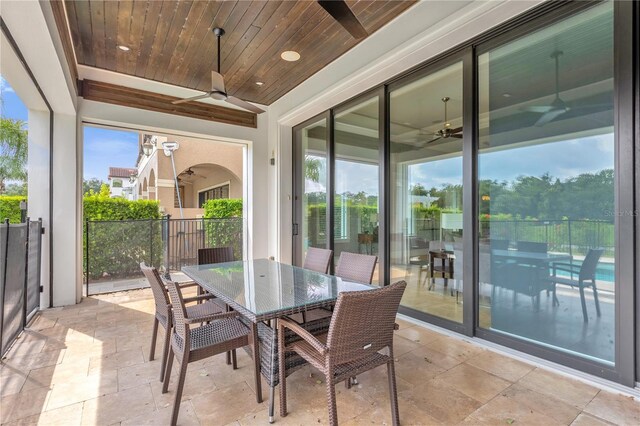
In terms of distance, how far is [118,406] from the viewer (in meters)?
1.96

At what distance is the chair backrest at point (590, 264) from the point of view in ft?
7.22

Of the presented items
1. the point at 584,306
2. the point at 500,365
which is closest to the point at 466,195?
the point at 584,306

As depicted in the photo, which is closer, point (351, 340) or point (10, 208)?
point (351, 340)

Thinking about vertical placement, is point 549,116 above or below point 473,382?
above

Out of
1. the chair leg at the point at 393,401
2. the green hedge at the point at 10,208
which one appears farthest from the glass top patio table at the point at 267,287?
the green hedge at the point at 10,208

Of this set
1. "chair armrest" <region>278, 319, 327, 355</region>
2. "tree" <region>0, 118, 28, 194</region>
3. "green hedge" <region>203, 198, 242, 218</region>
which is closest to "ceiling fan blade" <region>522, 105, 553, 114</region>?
"chair armrest" <region>278, 319, 327, 355</region>

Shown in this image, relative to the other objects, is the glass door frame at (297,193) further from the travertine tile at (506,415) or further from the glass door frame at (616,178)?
the travertine tile at (506,415)

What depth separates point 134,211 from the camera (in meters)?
6.19

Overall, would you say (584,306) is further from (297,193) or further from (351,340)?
(297,193)

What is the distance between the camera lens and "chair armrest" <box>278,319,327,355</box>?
1.55 metres

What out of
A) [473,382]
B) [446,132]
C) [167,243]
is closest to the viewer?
[473,382]

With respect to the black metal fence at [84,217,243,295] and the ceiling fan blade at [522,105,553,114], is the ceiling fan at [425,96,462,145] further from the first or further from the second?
the black metal fence at [84,217,243,295]

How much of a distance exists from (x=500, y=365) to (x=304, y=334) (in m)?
1.81

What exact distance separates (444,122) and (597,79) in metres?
1.60
